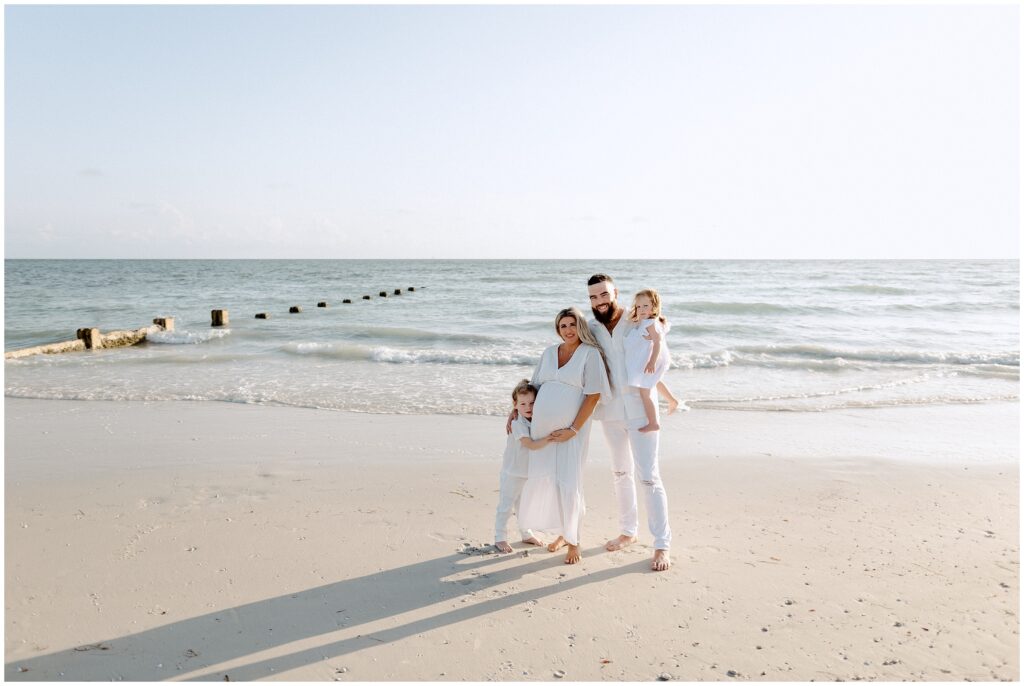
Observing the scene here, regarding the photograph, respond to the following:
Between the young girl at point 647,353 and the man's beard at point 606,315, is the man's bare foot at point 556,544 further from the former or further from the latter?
the man's beard at point 606,315

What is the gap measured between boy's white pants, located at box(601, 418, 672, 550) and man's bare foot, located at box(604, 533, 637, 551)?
28mm

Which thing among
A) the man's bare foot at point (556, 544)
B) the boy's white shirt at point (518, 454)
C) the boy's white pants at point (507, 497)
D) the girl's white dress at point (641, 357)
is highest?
the girl's white dress at point (641, 357)

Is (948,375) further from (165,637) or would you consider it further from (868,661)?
(165,637)

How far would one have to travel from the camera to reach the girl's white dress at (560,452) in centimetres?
442

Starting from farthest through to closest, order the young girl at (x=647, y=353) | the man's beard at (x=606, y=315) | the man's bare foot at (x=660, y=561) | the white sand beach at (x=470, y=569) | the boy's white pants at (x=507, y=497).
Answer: the man's beard at (x=606, y=315), the boy's white pants at (x=507, y=497), the young girl at (x=647, y=353), the man's bare foot at (x=660, y=561), the white sand beach at (x=470, y=569)

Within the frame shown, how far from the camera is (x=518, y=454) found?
4609mm

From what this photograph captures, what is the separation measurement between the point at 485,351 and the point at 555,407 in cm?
1097

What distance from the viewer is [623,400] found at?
450 cm

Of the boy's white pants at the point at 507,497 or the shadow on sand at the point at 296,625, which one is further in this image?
the boy's white pants at the point at 507,497

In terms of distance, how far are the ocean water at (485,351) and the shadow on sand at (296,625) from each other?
4.89 m

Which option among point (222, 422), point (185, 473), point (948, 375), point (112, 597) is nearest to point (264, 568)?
point (112, 597)

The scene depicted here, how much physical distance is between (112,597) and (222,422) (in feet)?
15.1

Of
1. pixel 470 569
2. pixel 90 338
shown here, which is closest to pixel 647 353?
pixel 470 569

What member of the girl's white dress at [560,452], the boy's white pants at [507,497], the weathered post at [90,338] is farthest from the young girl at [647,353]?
the weathered post at [90,338]
